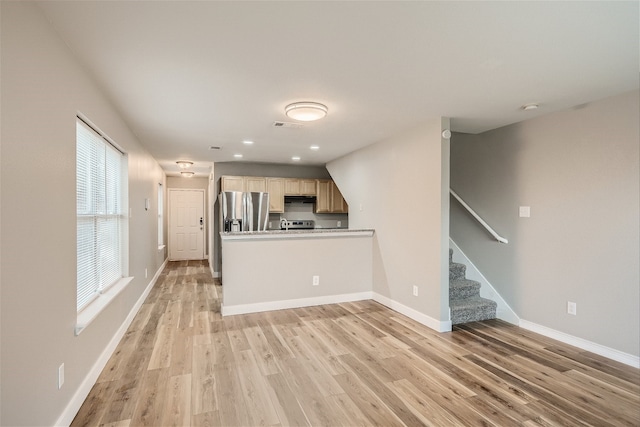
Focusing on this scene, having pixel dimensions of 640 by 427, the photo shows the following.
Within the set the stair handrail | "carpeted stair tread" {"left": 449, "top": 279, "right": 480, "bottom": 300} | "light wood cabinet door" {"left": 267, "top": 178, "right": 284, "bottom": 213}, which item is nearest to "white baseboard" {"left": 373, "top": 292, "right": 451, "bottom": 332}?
"carpeted stair tread" {"left": 449, "top": 279, "right": 480, "bottom": 300}

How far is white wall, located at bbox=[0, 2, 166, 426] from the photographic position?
1.32 m

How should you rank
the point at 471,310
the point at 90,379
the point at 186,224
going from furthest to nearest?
the point at 186,224 < the point at 471,310 < the point at 90,379

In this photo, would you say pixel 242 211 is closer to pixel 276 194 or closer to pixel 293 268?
pixel 276 194

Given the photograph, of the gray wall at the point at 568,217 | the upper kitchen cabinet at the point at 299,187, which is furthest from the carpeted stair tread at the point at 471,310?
the upper kitchen cabinet at the point at 299,187

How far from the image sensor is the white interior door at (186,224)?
8.48 m

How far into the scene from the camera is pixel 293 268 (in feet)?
14.1

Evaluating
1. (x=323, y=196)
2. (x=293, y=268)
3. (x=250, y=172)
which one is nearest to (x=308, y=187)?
(x=323, y=196)

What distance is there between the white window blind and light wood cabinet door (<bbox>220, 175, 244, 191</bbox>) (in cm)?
281

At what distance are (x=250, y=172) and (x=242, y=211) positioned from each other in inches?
46.2

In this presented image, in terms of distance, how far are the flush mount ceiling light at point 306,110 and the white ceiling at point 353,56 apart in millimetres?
81

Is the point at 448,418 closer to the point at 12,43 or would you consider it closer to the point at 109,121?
the point at 12,43

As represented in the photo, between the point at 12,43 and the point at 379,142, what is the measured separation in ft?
12.7

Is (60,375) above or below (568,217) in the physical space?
below

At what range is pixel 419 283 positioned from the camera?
3.74 m
